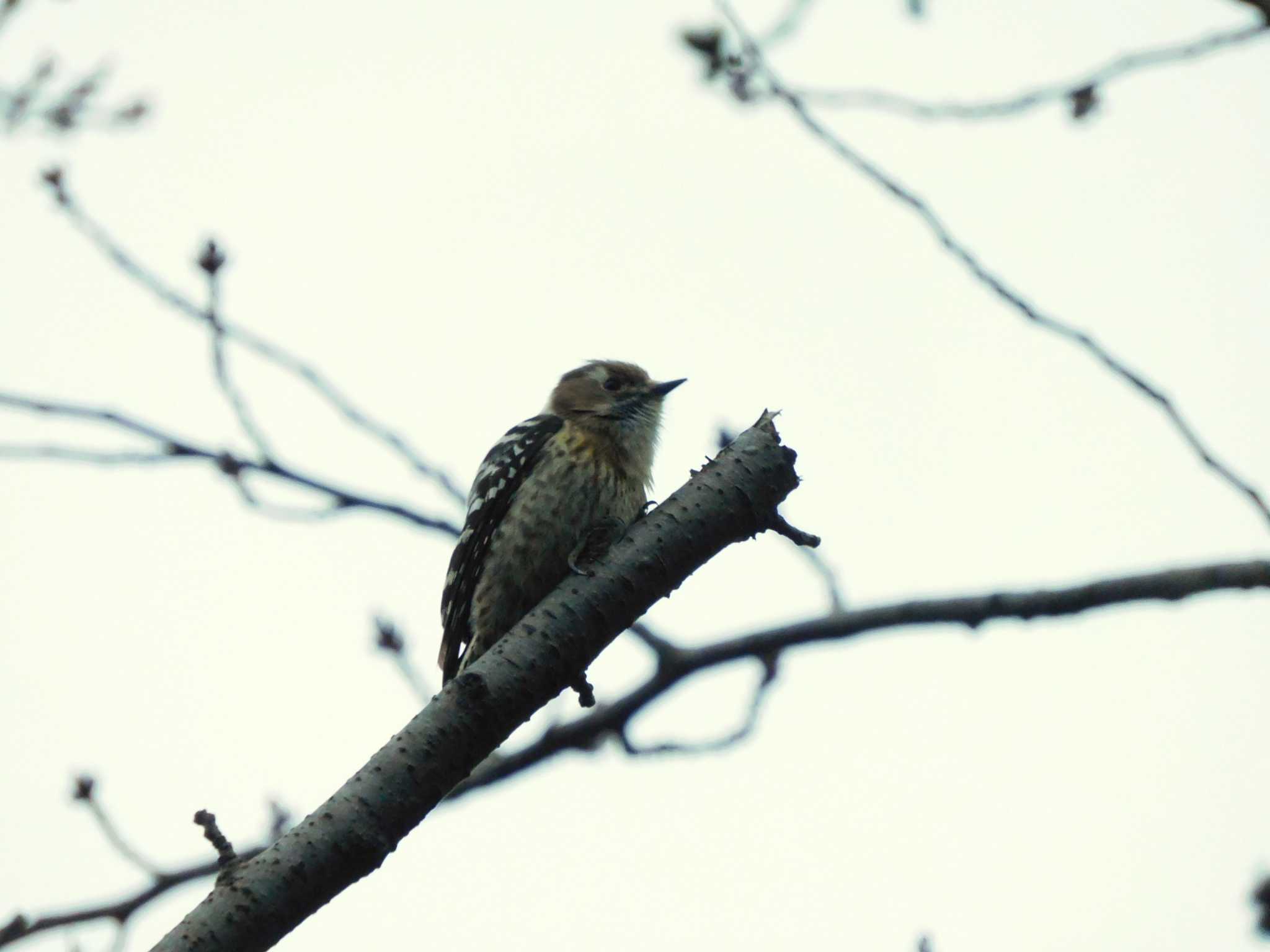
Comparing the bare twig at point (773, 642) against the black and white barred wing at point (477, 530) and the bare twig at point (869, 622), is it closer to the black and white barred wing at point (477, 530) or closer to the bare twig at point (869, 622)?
the bare twig at point (869, 622)

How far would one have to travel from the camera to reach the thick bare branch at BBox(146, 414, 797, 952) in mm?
2729

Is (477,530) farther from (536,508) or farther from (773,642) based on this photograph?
(773,642)

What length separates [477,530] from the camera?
523 centimetres

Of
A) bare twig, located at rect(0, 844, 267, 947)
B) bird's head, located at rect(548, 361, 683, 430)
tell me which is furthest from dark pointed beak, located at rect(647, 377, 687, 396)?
bare twig, located at rect(0, 844, 267, 947)

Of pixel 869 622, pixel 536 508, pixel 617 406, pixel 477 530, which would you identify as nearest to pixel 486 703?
pixel 869 622

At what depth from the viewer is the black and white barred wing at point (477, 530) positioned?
5.16 m

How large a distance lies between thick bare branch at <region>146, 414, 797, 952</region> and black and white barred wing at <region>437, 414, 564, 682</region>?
64.5 inches

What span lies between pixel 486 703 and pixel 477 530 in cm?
212

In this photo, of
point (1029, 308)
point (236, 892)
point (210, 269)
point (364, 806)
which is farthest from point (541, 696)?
point (210, 269)

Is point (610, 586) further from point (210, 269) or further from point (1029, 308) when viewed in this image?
point (210, 269)

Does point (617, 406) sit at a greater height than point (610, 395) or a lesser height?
lesser

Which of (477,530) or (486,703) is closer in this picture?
(486,703)

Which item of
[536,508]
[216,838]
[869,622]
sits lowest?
[216,838]

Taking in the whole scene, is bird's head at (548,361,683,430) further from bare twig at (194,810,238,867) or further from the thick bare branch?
bare twig at (194,810,238,867)
